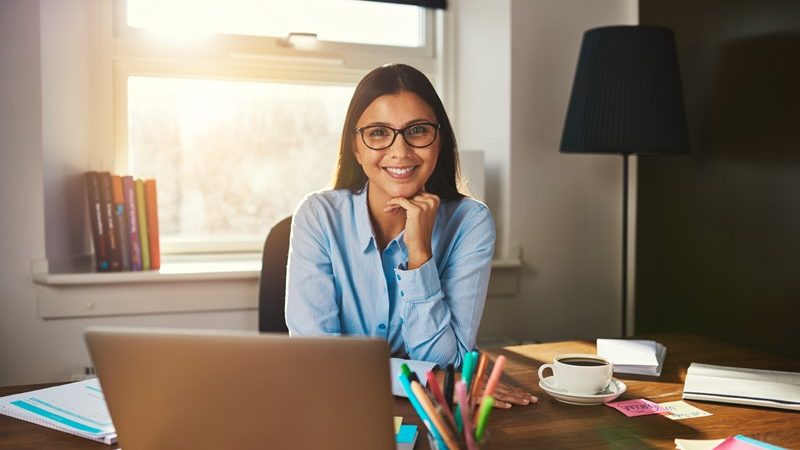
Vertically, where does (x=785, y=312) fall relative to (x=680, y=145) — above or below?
below

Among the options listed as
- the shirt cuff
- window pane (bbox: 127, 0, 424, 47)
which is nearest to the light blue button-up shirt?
the shirt cuff

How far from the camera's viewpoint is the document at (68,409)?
1.03 m

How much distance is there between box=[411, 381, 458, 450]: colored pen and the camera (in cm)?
74

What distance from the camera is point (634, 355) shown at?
140cm

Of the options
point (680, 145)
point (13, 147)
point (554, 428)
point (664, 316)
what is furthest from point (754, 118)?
point (13, 147)

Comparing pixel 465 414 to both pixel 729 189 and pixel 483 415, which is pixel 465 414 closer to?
pixel 483 415

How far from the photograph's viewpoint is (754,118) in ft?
7.27

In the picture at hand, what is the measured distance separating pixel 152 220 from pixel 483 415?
1805 mm

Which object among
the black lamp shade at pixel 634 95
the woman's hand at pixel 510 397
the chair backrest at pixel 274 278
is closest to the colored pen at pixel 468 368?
the woman's hand at pixel 510 397

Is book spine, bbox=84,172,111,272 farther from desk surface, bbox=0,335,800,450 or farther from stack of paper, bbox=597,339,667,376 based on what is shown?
stack of paper, bbox=597,339,667,376

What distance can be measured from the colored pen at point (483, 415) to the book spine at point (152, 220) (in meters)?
1.77

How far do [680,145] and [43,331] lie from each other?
6.58 ft

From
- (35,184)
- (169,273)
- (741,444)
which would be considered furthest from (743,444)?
(35,184)

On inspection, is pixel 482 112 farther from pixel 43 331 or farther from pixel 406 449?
pixel 406 449
